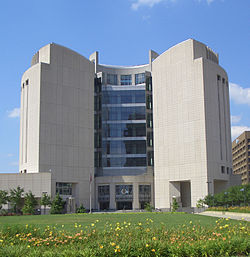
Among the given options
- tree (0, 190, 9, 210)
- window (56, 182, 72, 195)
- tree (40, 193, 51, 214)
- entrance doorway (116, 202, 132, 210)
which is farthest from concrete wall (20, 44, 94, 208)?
tree (0, 190, 9, 210)

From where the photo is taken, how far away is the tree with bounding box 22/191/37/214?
64.1 meters

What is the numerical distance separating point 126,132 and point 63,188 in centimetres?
1798

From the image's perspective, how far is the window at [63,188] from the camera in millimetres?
75250

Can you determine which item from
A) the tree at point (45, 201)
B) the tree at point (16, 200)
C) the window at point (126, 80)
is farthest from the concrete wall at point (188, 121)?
the tree at point (16, 200)

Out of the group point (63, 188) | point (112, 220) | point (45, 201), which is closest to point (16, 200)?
point (45, 201)

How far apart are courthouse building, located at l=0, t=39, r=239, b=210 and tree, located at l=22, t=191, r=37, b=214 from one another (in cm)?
352

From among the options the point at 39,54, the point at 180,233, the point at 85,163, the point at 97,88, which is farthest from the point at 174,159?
the point at 180,233

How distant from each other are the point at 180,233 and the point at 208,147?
5688cm

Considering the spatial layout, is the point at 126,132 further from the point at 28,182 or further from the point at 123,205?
the point at 28,182

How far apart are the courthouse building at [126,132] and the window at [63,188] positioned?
198mm

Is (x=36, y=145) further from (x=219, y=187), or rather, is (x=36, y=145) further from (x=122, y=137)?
(x=219, y=187)

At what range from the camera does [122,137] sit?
82938 millimetres

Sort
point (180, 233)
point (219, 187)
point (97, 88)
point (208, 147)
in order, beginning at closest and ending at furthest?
point (180, 233) → point (208, 147) → point (219, 187) → point (97, 88)

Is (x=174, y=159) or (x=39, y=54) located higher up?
(x=39, y=54)
